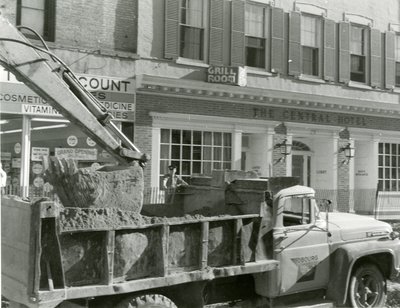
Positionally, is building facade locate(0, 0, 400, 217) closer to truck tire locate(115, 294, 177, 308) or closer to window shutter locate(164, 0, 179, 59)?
window shutter locate(164, 0, 179, 59)

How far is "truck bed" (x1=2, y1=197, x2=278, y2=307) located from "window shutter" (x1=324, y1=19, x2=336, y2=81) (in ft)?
41.0

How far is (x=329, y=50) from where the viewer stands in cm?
1741

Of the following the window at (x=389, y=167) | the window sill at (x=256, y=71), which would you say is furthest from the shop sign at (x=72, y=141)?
the window at (x=389, y=167)

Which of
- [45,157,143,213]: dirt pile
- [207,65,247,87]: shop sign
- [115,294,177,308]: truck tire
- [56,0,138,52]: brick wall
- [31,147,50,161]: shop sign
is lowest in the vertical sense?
[115,294,177,308]: truck tire

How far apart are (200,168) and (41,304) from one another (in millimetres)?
10633

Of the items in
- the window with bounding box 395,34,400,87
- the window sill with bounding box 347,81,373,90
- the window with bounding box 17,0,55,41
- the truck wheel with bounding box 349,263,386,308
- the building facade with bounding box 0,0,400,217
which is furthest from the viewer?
the window with bounding box 395,34,400,87

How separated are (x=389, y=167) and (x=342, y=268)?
13.7m

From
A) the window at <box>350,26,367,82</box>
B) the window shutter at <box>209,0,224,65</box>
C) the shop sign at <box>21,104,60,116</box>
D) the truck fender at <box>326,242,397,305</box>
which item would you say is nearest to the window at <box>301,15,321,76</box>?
the window at <box>350,26,367,82</box>

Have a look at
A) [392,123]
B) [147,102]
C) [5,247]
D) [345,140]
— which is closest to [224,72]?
[147,102]

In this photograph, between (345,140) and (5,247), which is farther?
(345,140)

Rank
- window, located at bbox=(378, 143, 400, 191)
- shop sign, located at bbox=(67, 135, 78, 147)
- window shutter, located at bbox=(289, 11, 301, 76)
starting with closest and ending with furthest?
1. shop sign, located at bbox=(67, 135, 78, 147)
2. window shutter, located at bbox=(289, 11, 301, 76)
3. window, located at bbox=(378, 143, 400, 191)

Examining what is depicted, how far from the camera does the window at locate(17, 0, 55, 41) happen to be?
41.8 feet

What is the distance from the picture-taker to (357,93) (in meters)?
18.0

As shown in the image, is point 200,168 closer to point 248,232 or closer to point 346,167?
point 346,167
